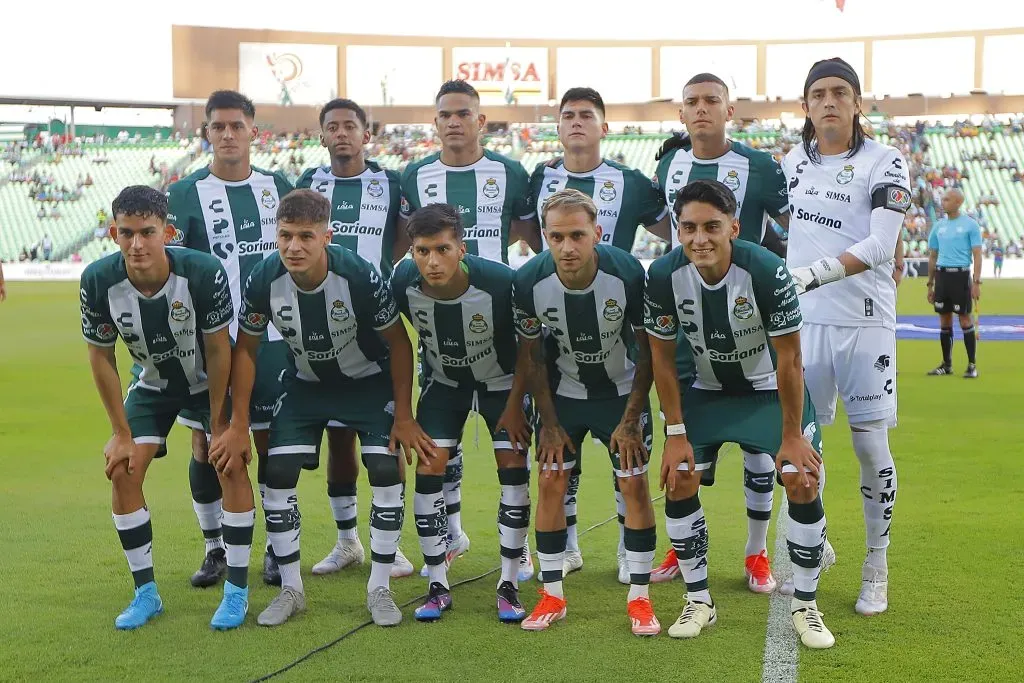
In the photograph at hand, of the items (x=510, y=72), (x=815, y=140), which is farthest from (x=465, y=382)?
(x=510, y=72)

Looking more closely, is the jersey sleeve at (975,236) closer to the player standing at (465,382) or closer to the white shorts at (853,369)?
the white shorts at (853,369)

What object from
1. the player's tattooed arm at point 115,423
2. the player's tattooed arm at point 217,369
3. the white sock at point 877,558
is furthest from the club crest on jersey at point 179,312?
the white sock at point 877,558

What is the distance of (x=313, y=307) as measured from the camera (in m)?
4.75

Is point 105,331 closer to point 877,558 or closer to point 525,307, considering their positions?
point 525,307

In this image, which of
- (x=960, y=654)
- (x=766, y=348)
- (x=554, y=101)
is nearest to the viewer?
(x=960, y=654)

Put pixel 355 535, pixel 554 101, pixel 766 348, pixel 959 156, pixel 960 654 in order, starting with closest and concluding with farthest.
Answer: pixel 960 654 → pixel 766 348 → pixel 355 535 → pixel 959 156 → pixel 554 101

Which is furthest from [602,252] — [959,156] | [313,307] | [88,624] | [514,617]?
[959,156]

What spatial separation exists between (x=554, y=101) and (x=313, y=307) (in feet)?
176

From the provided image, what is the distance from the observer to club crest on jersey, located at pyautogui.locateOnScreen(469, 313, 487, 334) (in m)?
4.79

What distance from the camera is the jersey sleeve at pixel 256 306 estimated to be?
4.71 meters

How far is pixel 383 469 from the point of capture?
4734 mm

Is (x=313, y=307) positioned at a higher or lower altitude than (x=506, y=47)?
lower

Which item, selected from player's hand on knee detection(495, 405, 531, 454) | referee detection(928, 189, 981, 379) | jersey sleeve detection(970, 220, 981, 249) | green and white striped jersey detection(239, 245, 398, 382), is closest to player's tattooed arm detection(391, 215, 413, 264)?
green and white striped jersey detection(239, 245, 398, 382)

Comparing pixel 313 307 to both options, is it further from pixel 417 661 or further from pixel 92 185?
pixel 92 185
